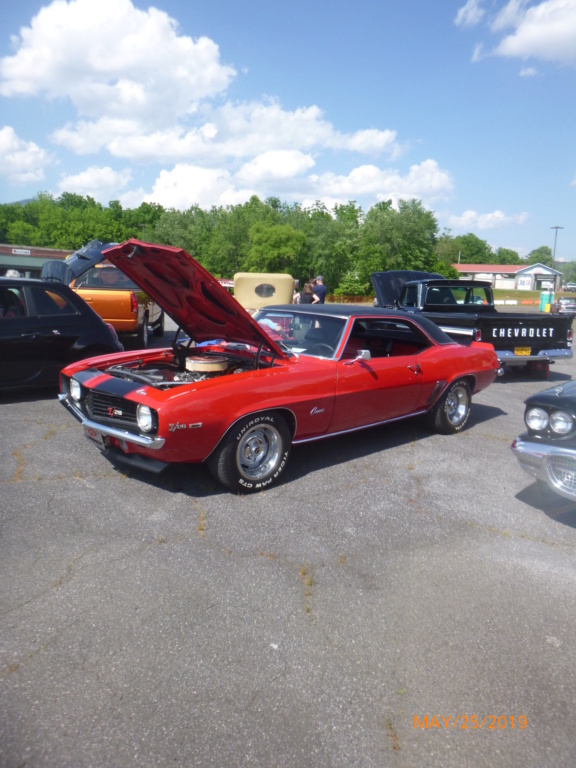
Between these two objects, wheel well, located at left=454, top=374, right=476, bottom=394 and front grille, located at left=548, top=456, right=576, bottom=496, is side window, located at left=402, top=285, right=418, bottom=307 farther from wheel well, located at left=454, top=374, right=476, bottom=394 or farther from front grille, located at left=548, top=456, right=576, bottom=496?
front grille, located at left=548, top=456, right=576, bottom=496

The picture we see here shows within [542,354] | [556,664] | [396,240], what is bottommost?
[556,664]

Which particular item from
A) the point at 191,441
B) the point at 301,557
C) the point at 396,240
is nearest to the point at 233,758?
the point at 301,557

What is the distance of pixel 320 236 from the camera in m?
62.9

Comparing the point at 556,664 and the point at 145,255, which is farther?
the point at 145,255

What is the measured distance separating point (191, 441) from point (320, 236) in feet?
200

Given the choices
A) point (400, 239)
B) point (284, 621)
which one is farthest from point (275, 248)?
point (284, 621)

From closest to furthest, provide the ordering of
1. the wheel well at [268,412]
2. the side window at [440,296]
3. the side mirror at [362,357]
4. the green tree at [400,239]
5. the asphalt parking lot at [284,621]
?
the asphalt parking lot at [284,621] < the wheel well at [268,412] < the side mirror at [362,357] < the side window at [440,296] < the green tree at [400,239]

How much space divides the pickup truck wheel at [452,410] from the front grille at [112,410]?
3386mm

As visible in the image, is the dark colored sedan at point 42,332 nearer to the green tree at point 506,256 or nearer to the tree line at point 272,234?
the tree line at point 272,234

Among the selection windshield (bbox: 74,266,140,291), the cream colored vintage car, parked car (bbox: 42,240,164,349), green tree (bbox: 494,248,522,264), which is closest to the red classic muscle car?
parked car (bbox: 42,240,164,349)

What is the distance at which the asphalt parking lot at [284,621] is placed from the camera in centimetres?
224

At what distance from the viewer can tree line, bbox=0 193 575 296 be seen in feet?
182

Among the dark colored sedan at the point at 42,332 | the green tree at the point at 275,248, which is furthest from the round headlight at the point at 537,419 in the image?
the green tree at the point at 275,248

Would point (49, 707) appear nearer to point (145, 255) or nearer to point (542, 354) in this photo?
point (145, 255)
